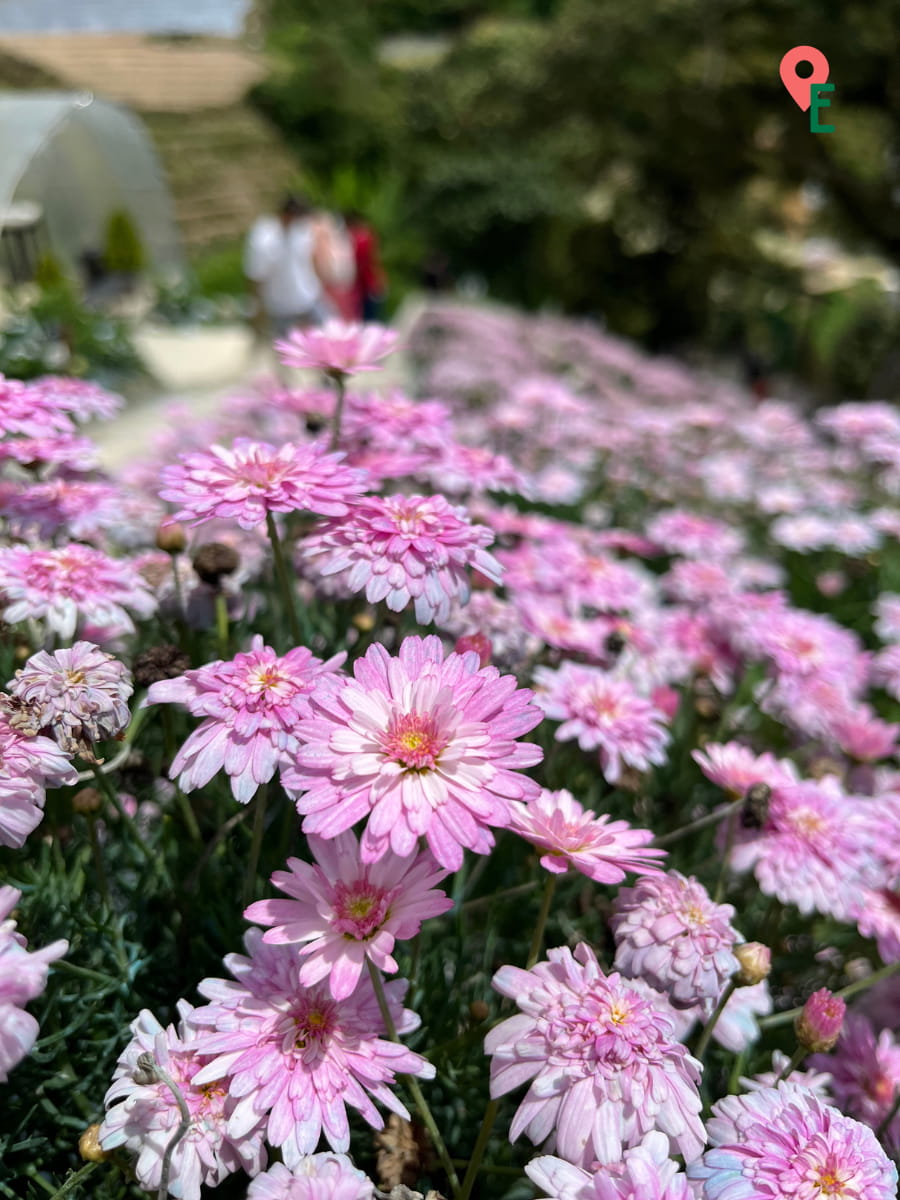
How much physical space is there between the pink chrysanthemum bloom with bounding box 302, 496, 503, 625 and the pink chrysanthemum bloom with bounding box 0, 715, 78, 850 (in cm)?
34

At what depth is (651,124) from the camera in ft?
32.0

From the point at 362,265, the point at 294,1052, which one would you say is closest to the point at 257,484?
the point at 294,1052

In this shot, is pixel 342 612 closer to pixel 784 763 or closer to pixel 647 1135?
pixel 784 763

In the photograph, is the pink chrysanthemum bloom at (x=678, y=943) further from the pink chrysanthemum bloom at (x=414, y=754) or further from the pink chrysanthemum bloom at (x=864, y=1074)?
the pink chrysanthemum bloom at (x=864, y=1074)

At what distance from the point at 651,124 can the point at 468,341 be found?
4.91 meters

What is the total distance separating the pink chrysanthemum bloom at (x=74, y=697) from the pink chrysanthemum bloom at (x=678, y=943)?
60cm

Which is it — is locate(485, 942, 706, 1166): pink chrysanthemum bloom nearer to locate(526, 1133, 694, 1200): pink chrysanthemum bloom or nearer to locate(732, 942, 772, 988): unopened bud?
locate(526, 1133, 694, 1200): pink chrysanthemum bloom

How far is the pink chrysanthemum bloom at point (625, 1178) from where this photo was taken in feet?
2.49

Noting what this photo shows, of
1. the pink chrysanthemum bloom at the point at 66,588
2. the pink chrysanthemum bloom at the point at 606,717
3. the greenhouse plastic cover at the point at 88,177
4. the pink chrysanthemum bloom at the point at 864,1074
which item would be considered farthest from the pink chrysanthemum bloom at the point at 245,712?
the greenhouse plastic cover at the point at 88,177

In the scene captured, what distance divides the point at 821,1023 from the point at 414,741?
A: 53 cm

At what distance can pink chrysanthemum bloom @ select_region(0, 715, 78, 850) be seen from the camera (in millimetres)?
833

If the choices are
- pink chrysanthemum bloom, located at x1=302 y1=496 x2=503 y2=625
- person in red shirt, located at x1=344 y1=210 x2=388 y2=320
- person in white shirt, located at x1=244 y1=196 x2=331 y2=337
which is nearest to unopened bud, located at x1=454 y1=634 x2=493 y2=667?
pink chrysanthemum bloom, located at x1=302 y1=496 x2=503 y2=625

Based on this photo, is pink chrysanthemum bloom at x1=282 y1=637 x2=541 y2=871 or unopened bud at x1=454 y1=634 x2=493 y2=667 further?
unopened bud at x1=454 y1=634 x2=493 y2=667

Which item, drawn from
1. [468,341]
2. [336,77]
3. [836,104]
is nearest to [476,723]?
[468,341]
